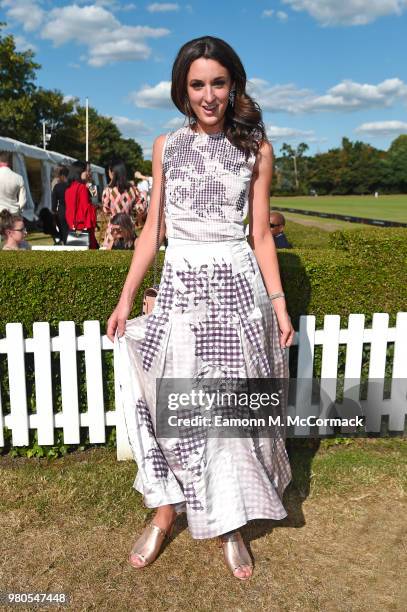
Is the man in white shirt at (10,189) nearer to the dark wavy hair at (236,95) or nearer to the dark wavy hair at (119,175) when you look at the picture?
the dark wavy hair at (119,175)

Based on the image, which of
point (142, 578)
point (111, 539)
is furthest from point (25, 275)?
point (142, 578)

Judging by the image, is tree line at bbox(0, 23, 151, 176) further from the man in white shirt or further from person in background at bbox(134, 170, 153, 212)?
the man in white shirt

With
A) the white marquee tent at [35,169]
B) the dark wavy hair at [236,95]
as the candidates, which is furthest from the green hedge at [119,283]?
the white marquee tent at [35,169]

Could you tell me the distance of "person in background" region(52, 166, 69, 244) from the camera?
994cm

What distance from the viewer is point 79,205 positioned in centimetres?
864

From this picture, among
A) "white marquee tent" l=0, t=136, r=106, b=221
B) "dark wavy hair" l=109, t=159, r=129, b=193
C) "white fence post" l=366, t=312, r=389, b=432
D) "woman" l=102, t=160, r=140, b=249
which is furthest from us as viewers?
"white marquee tent" l=0, t=136, r=106, b=221

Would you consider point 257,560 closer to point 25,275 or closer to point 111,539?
point 111,539

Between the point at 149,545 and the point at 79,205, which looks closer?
the point at 149,545

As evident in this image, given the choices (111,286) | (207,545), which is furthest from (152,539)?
(111,286)

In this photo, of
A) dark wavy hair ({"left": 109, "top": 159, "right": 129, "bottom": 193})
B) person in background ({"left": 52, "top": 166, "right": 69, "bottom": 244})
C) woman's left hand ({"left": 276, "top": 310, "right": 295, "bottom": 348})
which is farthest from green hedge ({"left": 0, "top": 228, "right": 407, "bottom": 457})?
person in background ({"left": 52, "top": 166, "right": 69, "bottom": 244})

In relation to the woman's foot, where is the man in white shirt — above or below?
above

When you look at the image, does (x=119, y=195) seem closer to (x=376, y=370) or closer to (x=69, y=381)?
(x=69, y=381)

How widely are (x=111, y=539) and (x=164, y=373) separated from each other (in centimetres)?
94

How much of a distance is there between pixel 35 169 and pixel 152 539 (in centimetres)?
1763
